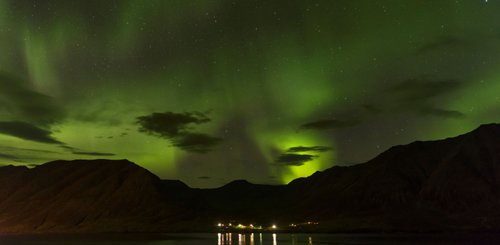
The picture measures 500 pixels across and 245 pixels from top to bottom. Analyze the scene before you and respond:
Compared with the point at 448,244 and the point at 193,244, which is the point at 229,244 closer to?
the point at 193,244

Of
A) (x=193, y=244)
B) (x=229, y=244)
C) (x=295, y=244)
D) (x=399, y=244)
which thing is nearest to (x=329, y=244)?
(x=295, y=244)

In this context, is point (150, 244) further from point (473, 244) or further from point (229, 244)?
point (473, 244)

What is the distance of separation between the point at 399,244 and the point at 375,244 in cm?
754

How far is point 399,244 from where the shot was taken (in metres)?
175

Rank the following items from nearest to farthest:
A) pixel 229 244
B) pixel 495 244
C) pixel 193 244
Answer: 1. pixel 495 244
2. pixel 229 244
3. pixel 193 244

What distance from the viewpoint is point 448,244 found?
560 ft

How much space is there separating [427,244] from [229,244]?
209 ft

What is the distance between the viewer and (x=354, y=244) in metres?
183

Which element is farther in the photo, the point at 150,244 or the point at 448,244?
the point at 150,244

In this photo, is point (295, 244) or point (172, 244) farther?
point (172, 244)

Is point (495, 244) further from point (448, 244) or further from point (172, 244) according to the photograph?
point (172, 244)

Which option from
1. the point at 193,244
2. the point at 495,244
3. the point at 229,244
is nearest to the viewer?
the point at 495,244

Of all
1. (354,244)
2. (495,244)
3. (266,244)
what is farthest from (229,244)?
(495,244)

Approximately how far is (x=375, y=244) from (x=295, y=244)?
85.3 ft
